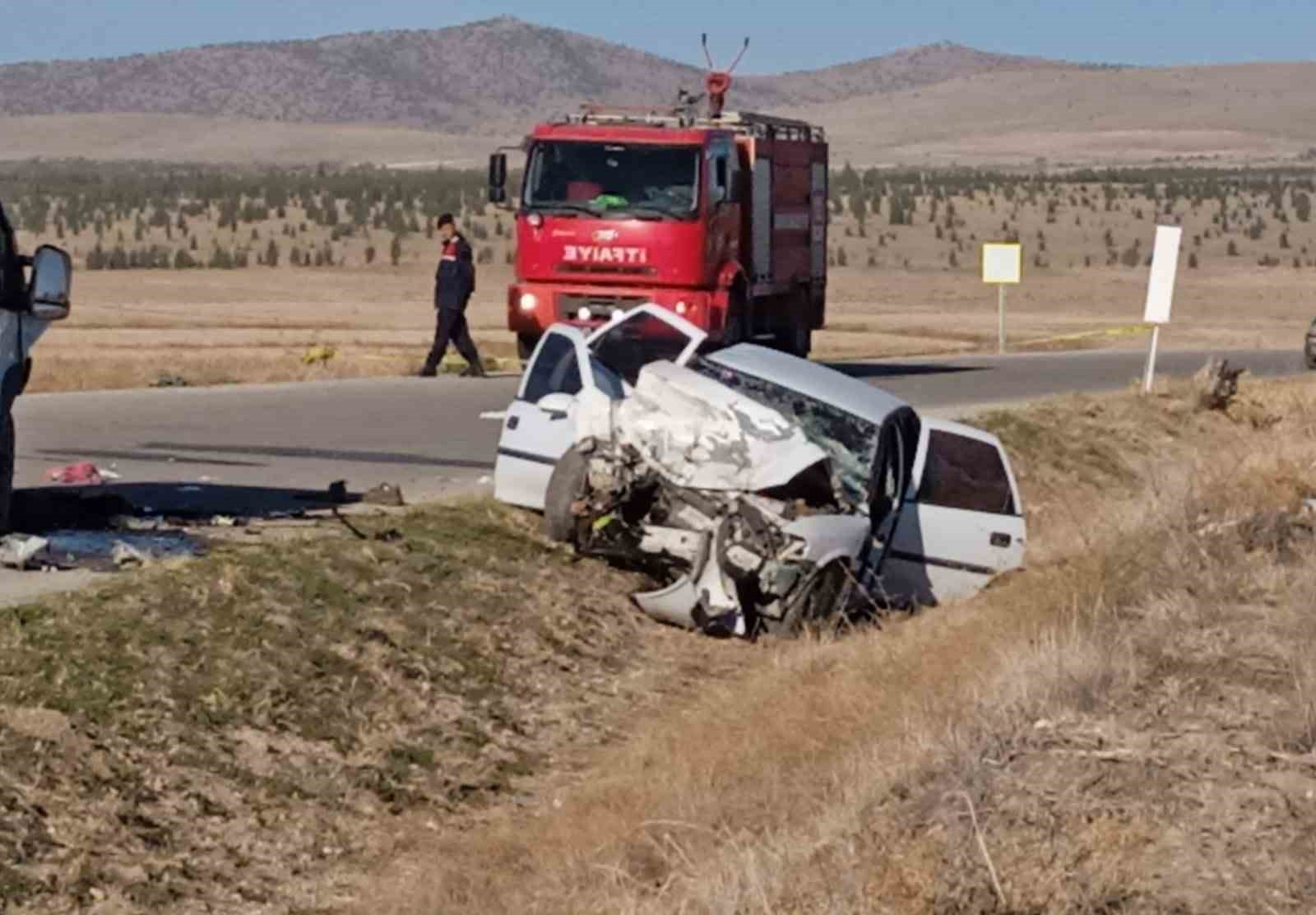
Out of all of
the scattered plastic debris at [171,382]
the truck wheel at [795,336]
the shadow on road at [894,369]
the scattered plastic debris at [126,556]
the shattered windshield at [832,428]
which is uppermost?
the shattered windshield at [832,428]

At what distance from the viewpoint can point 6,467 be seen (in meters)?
14.1

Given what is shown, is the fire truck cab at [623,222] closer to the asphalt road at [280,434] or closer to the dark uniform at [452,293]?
the dark uniform at [452,293]

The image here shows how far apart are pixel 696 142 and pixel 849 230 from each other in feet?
175

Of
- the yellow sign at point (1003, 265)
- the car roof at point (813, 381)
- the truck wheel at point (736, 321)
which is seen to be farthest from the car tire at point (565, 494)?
the yellow sign at point (1003, 265)

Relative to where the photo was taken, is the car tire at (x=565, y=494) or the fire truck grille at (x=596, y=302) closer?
the car tire at (x=565, y=494)

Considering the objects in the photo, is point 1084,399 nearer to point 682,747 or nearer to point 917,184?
point 682,747

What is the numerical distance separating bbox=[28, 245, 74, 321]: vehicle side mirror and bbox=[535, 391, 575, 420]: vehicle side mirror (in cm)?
442

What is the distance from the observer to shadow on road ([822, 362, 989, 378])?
3312 centimetres

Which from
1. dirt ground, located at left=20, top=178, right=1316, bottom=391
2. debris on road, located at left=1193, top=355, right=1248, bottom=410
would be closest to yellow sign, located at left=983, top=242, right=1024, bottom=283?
dirt ground, located at left=20, top=178, right=1316, bottom=391

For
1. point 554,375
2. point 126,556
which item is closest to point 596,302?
point 554,375

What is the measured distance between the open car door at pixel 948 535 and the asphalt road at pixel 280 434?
352cm

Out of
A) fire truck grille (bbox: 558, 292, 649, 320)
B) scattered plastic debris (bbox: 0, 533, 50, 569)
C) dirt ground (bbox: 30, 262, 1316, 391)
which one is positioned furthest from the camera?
dirt ground (bbox: 30, 262, 1316, 391)

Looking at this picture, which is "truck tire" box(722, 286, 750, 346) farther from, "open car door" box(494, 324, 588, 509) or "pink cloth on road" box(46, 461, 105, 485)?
"pink cloth on road" box(46, 461, 105, 485)

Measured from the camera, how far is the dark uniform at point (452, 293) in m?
28.6
